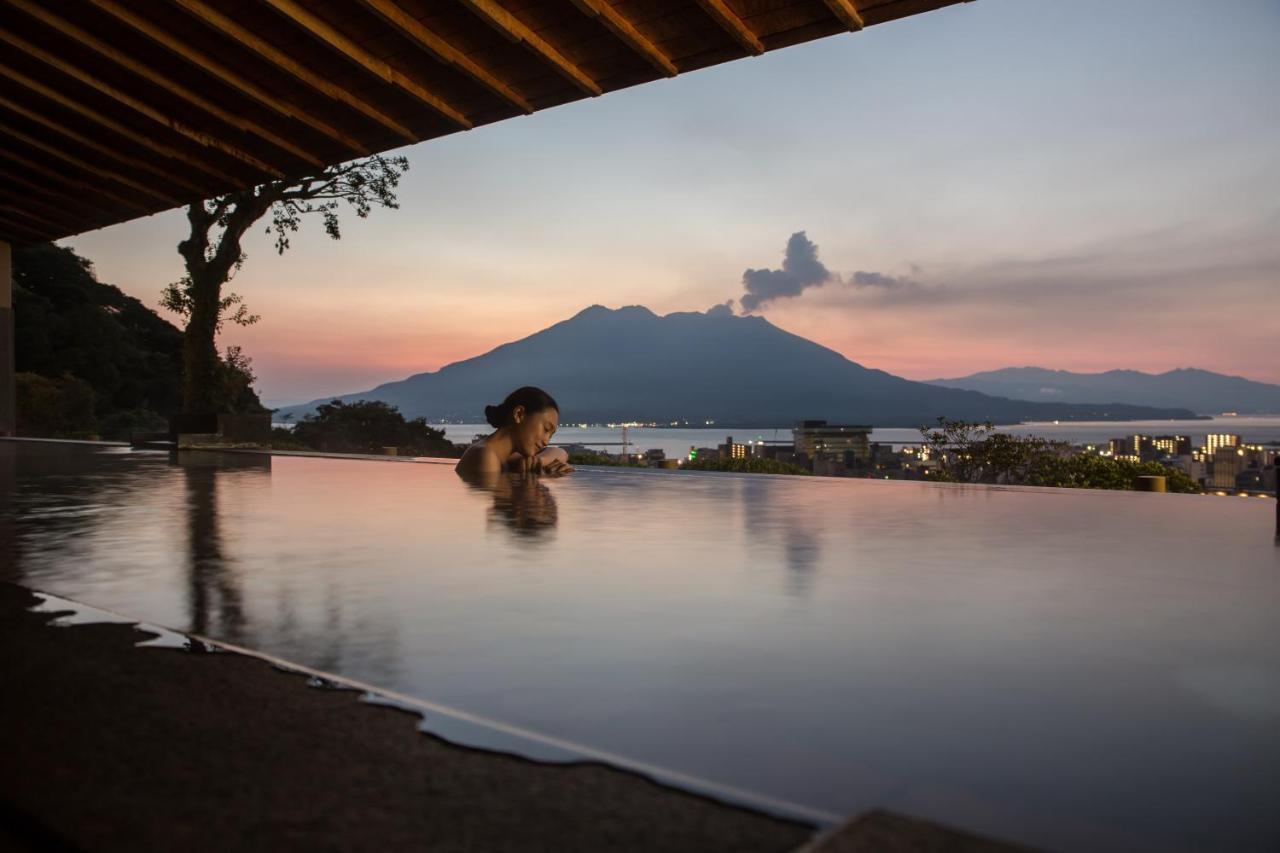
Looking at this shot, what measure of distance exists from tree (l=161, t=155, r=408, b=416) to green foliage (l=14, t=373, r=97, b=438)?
661cm

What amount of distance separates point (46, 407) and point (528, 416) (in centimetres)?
1802

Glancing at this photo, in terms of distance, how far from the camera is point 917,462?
39.4 ft

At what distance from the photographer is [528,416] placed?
32.1ft

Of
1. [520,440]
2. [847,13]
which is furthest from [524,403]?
[847,13]

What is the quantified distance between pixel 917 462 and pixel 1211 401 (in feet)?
244

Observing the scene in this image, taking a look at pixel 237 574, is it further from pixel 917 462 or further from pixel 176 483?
pixel 917 462

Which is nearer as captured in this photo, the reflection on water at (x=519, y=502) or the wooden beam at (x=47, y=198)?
the reflection on water at (x=519, y=502)

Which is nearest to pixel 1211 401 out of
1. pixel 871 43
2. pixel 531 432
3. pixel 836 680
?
pixel 871 43

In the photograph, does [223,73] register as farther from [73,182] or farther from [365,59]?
[73,182]

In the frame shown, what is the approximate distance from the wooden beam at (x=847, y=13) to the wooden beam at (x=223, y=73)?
463 cm

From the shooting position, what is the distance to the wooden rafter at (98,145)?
26.5 ft

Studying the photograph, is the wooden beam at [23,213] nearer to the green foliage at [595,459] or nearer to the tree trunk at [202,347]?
the tree trunk at [202,347]

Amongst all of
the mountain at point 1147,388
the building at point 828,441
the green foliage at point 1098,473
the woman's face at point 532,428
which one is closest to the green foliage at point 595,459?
the building at point 828,441

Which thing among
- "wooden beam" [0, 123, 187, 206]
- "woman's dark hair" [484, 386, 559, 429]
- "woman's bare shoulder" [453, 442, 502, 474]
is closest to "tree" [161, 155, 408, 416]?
"wooden beam" [0, 123, 187, 206]
